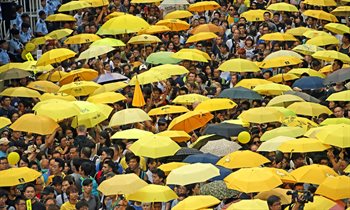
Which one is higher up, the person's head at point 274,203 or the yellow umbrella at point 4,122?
the person's head at point 274,203

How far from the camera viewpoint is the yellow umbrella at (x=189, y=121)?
2209 cm

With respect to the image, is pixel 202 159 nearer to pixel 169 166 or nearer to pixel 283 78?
pixel 169 166

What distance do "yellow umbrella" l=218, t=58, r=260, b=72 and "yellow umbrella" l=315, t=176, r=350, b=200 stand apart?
7.29 meters

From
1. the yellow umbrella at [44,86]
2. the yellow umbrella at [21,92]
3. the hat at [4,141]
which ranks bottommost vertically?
the yellow umbrella at [44,86]

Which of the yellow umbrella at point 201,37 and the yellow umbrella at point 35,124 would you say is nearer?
the yellow umbrella at point 35,124

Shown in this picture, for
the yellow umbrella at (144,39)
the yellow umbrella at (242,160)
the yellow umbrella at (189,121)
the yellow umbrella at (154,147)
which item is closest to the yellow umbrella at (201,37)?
the yellow umbrella at (144,39)

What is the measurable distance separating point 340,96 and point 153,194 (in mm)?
5532

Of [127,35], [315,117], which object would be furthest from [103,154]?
[127,35]

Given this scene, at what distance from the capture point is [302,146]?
1991 centimetres

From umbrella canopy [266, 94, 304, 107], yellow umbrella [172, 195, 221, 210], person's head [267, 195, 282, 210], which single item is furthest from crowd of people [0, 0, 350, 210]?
yellow umbrella [172, 195, 221, 210]

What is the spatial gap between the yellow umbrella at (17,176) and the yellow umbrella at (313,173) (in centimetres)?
363

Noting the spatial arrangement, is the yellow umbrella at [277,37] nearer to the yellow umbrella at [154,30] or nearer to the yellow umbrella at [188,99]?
the yellow umbrella at [154,30]

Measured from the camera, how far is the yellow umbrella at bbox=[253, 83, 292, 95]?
23875 mm

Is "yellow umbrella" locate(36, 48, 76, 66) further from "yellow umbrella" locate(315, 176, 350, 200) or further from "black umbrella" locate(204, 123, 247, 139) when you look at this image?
"yellow umbrella" locate(315, 176, 350, 200)
